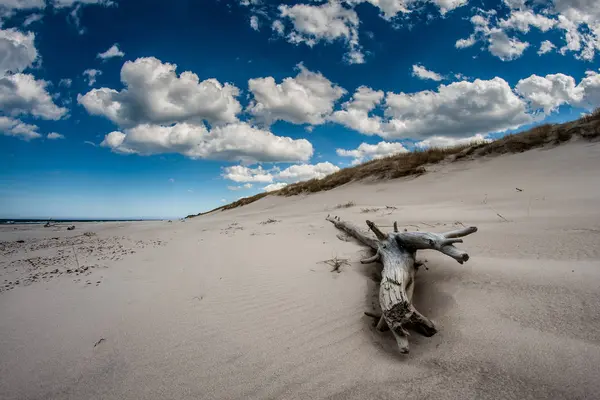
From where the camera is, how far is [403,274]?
2.56 metres

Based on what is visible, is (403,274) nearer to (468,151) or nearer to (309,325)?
(309,325)

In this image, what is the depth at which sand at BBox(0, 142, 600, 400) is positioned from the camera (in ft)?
5.49

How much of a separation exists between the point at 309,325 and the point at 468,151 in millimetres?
12415

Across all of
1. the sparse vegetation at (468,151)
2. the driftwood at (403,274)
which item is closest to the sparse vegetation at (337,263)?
the driftwood at (403,274)

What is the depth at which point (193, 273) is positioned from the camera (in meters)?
4.02

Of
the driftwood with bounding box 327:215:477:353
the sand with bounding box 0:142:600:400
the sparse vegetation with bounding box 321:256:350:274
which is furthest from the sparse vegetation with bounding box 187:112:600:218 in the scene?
the driftwood with bounding box 327:215:477:353

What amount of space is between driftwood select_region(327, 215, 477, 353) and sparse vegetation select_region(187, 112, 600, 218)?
31.3 ft

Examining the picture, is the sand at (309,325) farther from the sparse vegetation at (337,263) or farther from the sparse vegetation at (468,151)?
the sparse vegetation at (468,151)

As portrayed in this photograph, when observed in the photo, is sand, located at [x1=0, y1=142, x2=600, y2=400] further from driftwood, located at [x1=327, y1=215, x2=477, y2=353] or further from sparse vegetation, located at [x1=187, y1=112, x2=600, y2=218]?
sparse vegetation, located at [x1=187, y1=112, x2=600, y2=218]

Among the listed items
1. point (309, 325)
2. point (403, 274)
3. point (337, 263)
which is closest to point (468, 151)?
point (337, 263)

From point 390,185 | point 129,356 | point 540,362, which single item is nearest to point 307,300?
point 129,356

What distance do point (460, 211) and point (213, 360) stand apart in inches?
230

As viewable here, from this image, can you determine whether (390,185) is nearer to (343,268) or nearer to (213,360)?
(343,268)

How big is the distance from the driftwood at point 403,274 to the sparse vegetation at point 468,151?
9531 millimetres
